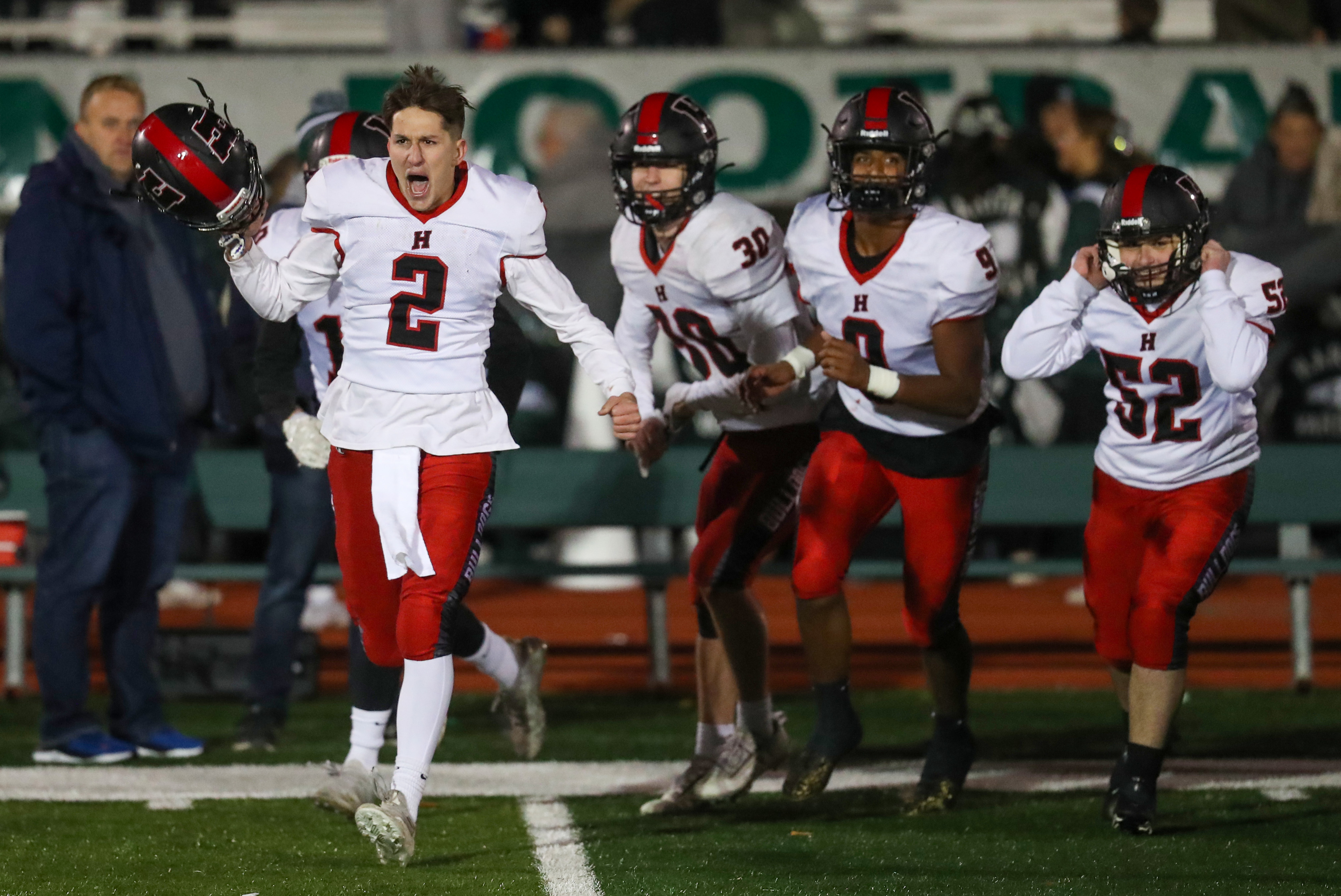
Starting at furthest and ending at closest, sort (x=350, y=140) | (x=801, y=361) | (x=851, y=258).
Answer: (x=350, y=140) < (x=851, y=258) < (x=801, y=361)

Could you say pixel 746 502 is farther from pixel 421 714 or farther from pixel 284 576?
pixel 284 576

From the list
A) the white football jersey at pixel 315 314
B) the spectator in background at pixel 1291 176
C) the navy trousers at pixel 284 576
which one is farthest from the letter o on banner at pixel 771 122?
the white football jersey at pixel 315 314

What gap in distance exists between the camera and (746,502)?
5.60 meters

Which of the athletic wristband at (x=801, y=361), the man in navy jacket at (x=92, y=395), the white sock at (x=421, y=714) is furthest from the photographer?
the man in navy jacket at (x=92, y=395)

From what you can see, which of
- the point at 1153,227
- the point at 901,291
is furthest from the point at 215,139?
the point at 1153,227

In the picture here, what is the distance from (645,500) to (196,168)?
12.5 feet

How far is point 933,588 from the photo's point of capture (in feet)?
17.6

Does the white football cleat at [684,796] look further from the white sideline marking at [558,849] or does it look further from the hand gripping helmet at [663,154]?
the hand gripping helmet at [663,154]

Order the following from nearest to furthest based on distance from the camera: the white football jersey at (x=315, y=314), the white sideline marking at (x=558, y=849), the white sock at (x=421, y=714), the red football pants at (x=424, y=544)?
1. the white sideline marking at (x=558, y=849)
2. the white sock at (x=421, y=714)
3. the red football pants at (x=424, y=544)
4. the white football jersey at (x=315, y=314)

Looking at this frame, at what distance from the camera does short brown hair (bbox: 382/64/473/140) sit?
188 inches

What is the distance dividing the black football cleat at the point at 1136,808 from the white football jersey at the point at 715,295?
1.40 m

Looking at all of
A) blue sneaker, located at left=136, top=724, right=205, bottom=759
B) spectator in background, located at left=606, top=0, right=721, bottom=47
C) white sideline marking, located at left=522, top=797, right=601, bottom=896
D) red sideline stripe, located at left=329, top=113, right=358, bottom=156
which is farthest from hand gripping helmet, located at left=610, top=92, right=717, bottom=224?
spectator in background, located at left=606, top=0, right=721, bottom=47

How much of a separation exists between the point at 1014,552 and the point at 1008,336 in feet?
15.2

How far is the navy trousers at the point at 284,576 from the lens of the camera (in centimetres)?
661
